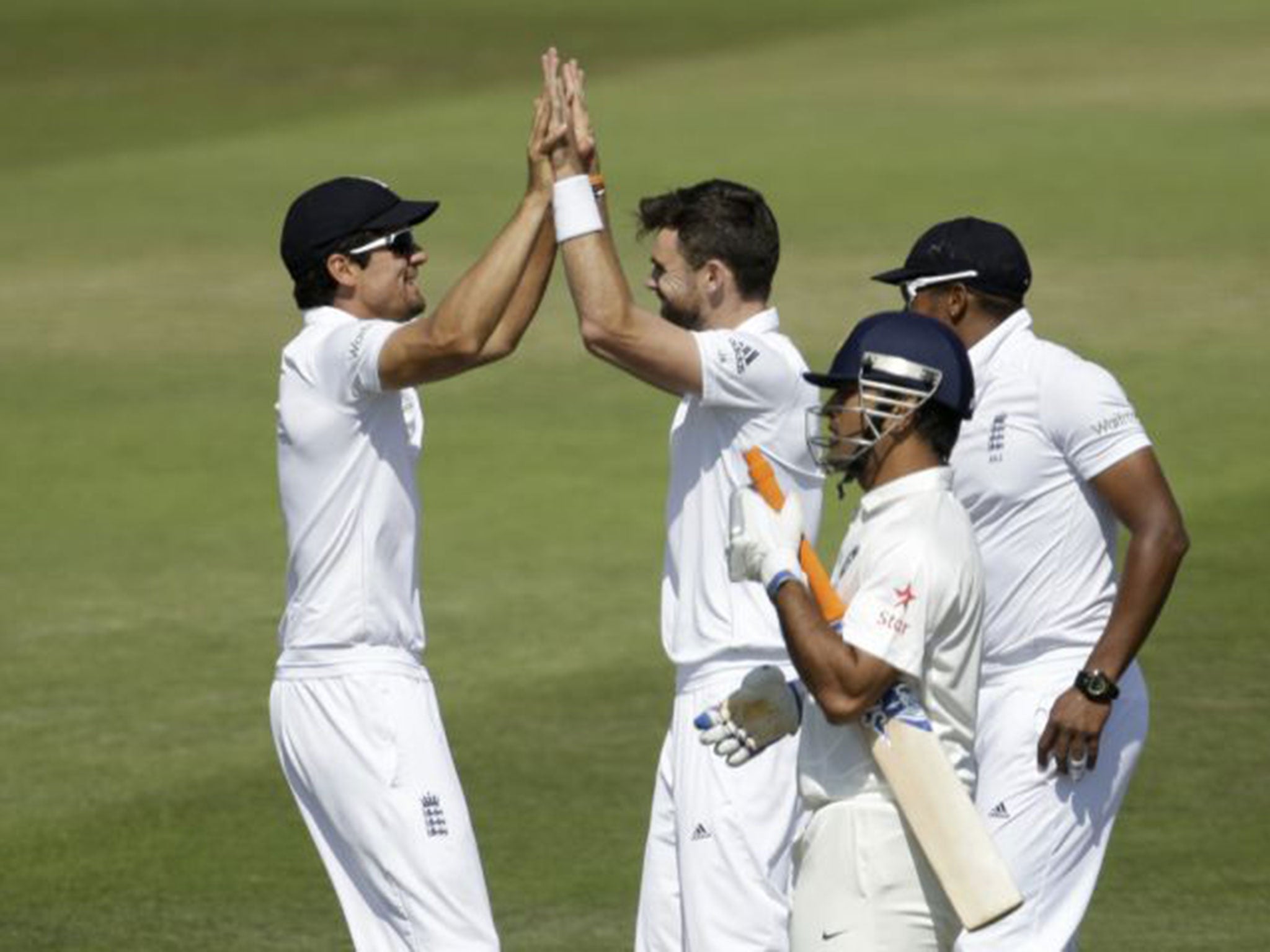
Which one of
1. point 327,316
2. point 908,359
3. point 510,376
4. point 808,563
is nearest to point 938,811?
point 808,563

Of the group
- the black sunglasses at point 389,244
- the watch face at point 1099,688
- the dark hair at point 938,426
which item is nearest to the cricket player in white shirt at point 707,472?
the black sunglasses at point 389,244

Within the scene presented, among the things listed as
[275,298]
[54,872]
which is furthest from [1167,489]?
[275,298]

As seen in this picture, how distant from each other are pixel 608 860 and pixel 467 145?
76.5 feet

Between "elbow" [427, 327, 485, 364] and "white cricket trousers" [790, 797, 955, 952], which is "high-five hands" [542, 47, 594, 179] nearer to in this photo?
"elbow" [427, 327, 485, 364]

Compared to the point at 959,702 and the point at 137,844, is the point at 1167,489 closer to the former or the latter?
the point at 959,702

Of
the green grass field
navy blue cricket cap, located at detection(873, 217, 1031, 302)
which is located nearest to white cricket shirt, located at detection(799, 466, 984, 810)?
navy blue cricket cap, located at detection(873, 217, 1031, 302)

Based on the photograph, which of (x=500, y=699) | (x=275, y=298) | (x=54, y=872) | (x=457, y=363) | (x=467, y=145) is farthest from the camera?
(x=467, y=145)

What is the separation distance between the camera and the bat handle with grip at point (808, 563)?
6633 millimetres

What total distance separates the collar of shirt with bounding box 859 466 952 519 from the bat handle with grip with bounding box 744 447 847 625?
0.17 metres

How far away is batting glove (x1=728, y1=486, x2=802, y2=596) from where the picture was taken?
21.5 ft

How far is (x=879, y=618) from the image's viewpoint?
21.2 feet

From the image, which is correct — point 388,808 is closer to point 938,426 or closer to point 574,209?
point 574,209

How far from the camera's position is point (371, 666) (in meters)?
7.84

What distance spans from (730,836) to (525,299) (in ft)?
5.13
